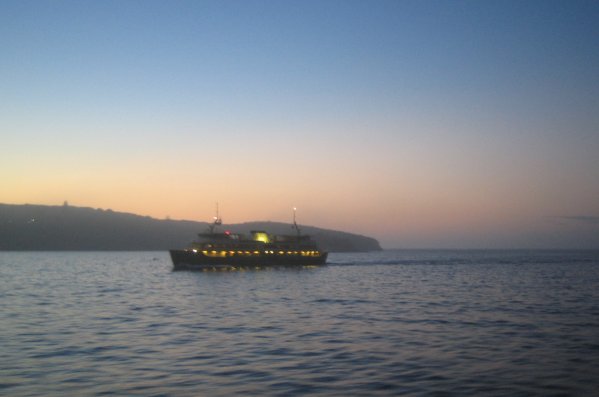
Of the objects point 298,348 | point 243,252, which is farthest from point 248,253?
point 298,348

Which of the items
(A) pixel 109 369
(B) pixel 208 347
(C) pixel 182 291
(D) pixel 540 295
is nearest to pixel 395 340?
(B) pixel 208 347

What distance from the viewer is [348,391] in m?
16.6

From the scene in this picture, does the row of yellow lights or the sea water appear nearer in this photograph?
the sea water

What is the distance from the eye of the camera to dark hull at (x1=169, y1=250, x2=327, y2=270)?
108 m

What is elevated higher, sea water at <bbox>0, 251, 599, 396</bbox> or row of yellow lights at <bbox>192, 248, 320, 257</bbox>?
row of yellow lights at <bbox>192, 248, 320, 257</bbox>

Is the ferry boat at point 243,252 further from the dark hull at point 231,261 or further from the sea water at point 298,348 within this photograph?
the sea water at point 298,348

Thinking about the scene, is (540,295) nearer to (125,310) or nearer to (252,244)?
(125,310)

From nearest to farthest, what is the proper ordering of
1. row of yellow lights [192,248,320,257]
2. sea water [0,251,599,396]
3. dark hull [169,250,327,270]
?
sea water [0,251,599,396] → dark hull [169,250,327,270] → row of yellow lights [192,248,320,257]

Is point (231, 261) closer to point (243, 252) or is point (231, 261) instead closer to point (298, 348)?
point (243, 252)

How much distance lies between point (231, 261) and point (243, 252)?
4.08 meters

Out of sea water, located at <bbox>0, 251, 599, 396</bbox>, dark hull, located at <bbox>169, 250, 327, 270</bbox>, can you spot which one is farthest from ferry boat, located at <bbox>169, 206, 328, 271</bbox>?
sea water, located at <bbox>0, 251, 599, 396</bbox>

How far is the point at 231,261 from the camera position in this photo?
363 ft

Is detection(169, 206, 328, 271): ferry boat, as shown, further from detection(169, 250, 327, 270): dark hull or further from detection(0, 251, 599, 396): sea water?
detection(0, 251, 599, 396): sea water

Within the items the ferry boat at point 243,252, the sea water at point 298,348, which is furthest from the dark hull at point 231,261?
the sea water at point 298,348
